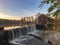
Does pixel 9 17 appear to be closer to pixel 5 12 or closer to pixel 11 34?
pixel 5 12

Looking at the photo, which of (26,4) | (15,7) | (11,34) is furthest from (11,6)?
(11,34)

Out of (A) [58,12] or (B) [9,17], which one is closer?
(A) [58,12]

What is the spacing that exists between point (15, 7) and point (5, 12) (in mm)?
112

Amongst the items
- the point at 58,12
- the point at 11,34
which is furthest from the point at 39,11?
the point at 11,34

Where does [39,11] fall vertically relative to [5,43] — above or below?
above

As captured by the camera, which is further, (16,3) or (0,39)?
(0,39)

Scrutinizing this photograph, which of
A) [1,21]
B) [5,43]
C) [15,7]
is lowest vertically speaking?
[5,43]

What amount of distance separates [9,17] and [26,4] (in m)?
0.21

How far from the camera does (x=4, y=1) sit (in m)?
1.32

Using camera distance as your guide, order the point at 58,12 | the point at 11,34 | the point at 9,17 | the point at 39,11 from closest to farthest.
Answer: the point at 58,12, the point at 39,11, the point at 9,17, the point at 11,34

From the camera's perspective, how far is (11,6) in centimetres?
133

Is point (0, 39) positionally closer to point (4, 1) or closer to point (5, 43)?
point (5, 43)

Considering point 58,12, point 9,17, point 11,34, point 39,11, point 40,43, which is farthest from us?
point 11,34

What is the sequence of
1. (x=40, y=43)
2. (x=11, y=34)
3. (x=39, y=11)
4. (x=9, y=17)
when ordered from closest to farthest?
1. (x=39, y=11)
2. (x=9, y=17)
3. (x=40, y=43)
4. (x=11, y=34)
